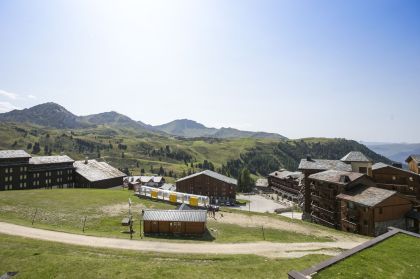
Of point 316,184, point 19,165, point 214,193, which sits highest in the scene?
point 19,165

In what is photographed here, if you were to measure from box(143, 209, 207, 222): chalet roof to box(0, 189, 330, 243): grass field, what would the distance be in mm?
3132

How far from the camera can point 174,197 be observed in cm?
7881

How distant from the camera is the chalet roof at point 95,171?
110 meters

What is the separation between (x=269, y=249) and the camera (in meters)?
41.8

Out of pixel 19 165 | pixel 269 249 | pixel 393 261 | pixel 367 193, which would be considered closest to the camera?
pixel 393 261

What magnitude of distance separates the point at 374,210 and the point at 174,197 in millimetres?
47510

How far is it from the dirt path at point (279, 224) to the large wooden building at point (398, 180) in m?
37.7

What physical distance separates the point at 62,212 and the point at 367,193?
66.8m

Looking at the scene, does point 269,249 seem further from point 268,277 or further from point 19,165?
point 19,165

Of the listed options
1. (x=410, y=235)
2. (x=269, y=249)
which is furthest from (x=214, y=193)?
(x=410, y=235)

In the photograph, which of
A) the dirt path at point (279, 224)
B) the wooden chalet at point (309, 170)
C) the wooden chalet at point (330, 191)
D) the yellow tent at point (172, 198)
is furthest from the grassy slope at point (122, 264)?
the wooden chalet at point (309, 170)

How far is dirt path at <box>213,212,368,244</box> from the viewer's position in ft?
182

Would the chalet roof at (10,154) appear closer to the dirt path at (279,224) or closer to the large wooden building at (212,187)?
the large wooden building at (212,187)

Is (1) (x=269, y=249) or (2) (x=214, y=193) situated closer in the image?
(1) (x=269, y=249)
